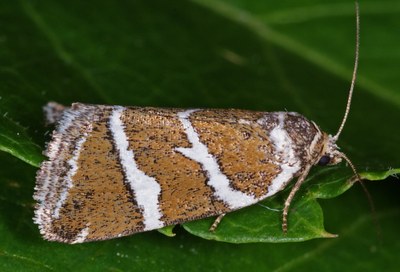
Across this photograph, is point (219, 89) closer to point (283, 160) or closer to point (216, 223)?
point (283, 160)

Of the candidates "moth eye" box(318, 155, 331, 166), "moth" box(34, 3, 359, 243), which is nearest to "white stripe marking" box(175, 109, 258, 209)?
"moth" box(34, 3, 359, 243)

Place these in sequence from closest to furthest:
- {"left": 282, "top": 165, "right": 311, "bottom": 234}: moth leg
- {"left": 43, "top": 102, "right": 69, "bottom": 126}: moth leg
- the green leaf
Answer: {"left": 282, "top": 165, "right": 311, "bottom": 234}: moth leg
the green leaf
{"left": 43, "top": 102, "right": 69, "bottom": 126}: moth leg

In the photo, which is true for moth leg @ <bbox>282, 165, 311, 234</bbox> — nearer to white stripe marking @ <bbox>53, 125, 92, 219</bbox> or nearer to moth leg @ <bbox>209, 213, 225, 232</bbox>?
moth leg @ <bbox>209, 213, 225, 232</bbox>

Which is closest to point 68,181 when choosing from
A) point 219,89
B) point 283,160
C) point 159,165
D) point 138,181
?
point 138,181

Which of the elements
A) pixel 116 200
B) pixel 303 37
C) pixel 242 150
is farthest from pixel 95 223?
pixel 303 37

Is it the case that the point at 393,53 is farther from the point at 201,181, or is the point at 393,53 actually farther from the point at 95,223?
the point at 95,223

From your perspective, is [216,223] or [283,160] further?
[283,160]
